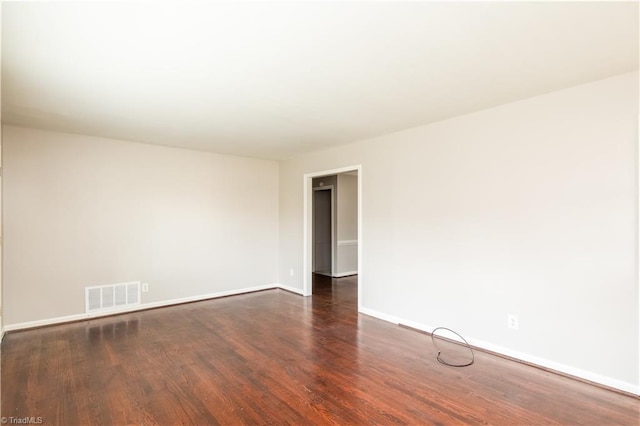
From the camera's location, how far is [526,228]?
119 inches

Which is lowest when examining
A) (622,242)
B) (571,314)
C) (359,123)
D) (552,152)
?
(571,314)

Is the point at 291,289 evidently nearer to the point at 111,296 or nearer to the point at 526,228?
the point at 111,296

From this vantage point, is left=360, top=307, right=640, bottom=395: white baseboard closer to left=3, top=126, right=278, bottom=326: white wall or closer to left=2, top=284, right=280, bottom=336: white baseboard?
left=2, top=284, right=280, bottom=336: white baseboard

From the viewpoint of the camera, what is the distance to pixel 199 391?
98.8 inches

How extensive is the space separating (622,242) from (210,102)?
3.66 metres

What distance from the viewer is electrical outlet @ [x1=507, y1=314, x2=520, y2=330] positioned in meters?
3.08

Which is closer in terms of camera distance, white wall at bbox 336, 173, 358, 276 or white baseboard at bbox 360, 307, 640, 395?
white baseboard at bbox 360, 307, 640, 395

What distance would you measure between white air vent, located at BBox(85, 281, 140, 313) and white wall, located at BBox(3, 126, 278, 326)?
0.08 metres

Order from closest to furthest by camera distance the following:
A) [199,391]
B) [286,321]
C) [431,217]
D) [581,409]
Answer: [581,409]
[199,391]
[431,217]
[286,321]

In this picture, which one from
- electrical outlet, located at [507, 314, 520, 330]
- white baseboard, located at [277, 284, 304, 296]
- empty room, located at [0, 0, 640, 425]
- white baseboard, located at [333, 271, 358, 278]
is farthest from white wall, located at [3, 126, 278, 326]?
electrical outlet, located at [507, 314, 520, 330]

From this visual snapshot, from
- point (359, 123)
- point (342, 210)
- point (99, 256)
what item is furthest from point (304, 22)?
point (342, 210)

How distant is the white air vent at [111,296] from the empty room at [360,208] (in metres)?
0.04

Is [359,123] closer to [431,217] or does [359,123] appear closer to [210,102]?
[431,217]

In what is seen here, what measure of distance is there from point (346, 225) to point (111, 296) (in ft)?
15.5
